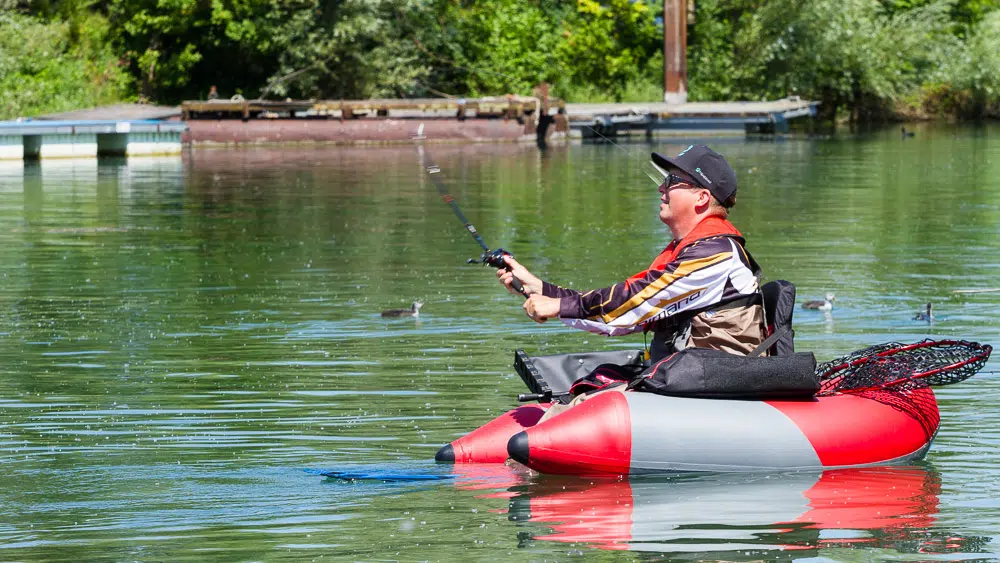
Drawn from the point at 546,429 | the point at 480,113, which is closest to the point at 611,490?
the point at 546,429

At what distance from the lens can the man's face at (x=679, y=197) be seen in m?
6.92

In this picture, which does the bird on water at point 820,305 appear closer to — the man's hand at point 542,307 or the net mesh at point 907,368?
the net mesh at point 907,368

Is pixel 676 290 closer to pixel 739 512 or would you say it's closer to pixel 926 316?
pixel 739 512

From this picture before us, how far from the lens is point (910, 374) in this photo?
7516 millimetres

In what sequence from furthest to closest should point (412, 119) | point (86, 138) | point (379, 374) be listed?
point (412, 119), point (86, 138), point (379, 374)

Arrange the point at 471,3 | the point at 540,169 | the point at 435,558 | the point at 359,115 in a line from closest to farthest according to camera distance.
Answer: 1. the point at 435,558
2. the point at 540,169
3. the point at 359,115
4. the point at 471,3

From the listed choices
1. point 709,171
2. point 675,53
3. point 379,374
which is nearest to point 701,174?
point 709,171

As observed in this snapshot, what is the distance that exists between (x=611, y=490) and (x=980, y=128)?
41257 millimetres

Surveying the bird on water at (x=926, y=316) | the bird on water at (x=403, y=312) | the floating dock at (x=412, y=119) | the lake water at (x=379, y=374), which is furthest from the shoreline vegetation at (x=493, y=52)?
the bird on water at (x=926, y=316)

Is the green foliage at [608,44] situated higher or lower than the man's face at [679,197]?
higher

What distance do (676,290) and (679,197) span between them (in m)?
0.46

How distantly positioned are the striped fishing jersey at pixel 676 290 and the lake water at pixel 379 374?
809 mm

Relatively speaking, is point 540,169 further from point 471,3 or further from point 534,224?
point 471,3

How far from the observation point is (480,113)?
135 ft
